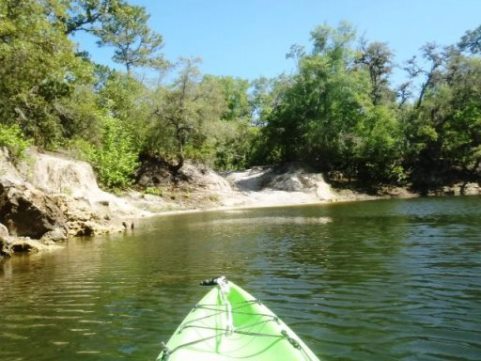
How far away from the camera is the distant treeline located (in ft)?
133

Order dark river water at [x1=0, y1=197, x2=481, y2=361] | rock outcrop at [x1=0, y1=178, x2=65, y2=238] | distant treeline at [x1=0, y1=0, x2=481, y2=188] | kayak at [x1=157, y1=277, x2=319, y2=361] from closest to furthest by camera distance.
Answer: kayak at [x1=157, y1=277, x2=319, y2=361] → dark river water at [x1=0, y1=197, x2=481, y2=361] → rock outcrop at [x1=0, y1=178, x2=65, y2=238] → distant treeline at [x1=0, y1=0, x2=481, y2=188]

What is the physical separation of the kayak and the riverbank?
13206 millimetres

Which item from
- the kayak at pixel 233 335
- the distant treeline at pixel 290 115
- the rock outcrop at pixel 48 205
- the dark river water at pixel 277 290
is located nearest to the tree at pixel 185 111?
the distant treeline at pixel 290 115

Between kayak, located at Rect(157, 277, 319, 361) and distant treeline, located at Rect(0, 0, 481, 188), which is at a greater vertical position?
distant treeline, located at Rect(0, 0, 481, 188)

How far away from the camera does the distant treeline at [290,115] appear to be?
40681 mm

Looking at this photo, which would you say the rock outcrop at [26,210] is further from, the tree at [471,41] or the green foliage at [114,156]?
the tree at [471,41]

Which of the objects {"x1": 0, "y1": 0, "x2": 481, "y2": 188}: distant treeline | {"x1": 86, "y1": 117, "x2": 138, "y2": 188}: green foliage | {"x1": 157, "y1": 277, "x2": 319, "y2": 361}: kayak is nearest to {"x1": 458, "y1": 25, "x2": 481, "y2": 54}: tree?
{"x1": 0, "y1": 0, "x2": 481, "y2": 188}: distant treeline

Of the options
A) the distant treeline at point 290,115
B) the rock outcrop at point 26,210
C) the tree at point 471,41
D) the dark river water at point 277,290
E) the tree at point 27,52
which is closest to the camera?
the dark river water at point 277,290

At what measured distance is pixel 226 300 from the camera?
794cm

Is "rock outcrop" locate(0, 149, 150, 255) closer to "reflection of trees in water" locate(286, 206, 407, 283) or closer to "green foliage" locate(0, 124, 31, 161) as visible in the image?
"green foliage" locate(0, 124, 31, 161)

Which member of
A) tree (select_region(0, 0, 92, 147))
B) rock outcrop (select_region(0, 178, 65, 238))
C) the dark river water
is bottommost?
the dark river water

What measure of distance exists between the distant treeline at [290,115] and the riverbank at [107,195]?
9.83 feet

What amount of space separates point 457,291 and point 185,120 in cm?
3835

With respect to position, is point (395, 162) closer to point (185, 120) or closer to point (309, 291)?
point (185, 120)
